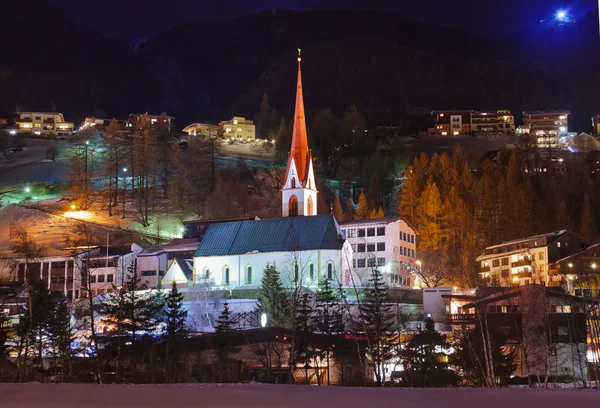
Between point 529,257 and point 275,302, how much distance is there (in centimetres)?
3431

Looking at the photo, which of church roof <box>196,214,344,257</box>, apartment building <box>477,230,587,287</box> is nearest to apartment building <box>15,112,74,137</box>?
church roof <box>196,214,344,257</box>

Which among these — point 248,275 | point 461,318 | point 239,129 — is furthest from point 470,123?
point 461,318

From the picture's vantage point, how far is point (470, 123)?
174 metres

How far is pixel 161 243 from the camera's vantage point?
8525 centimetres

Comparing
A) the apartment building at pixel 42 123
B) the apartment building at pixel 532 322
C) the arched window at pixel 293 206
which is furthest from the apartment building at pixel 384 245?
the apartment building at pixel 42 123

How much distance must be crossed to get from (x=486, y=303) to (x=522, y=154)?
74.5m

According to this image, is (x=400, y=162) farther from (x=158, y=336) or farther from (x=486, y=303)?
(x=158, y=336)

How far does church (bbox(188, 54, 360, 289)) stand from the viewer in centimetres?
6688

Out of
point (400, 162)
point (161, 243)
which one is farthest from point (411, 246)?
point (400, 162)

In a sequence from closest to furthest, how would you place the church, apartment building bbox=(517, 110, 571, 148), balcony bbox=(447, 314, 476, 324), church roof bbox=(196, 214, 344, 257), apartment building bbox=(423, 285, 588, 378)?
apartment building bbox=(423, 285, 588, 378) < balcony bbox=(447, 314, 476, 324) < the church < church roof bbox=(196, 214, 344, 257) < apartment building bbox=(517, 110, 571, 148)

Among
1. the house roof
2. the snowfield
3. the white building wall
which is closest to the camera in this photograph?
the snowfield

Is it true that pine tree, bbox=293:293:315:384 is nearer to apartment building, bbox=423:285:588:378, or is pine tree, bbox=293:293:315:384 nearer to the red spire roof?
apartment building, bbox=423:285:588:378

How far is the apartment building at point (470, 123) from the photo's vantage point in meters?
172

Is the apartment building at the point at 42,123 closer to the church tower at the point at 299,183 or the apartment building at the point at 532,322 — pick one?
the church tower at the point at 299,183
